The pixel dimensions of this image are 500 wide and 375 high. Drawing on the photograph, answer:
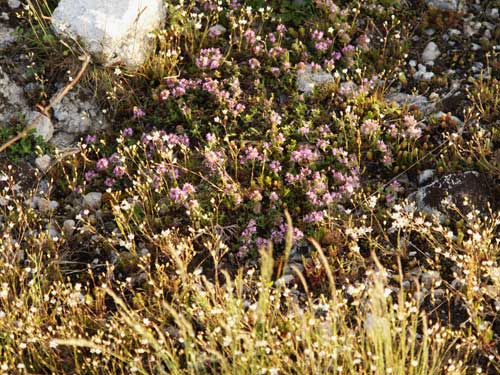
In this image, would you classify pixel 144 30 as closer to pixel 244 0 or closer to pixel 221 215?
pixel 244 0

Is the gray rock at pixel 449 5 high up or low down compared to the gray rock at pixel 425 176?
up

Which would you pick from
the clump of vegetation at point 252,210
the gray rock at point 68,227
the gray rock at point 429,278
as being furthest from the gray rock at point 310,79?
the gray rock at point 68,227

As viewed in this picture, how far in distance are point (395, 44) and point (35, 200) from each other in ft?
16.1

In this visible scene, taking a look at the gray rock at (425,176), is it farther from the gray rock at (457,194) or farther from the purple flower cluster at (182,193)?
the purple flower cluster at (182,193)

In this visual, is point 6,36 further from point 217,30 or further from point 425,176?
point 425,176

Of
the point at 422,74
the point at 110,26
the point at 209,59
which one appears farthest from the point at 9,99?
the point at 422,74

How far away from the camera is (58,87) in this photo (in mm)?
8148

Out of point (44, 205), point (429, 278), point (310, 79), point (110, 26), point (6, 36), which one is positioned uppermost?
point (110, 26)

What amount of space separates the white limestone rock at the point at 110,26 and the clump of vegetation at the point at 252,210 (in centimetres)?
24

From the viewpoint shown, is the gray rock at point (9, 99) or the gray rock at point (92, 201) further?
the gray rock at point (9, 99)

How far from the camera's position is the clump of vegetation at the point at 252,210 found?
230 inches

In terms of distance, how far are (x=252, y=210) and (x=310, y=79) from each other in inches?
82.3

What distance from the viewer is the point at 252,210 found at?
7.03 metres

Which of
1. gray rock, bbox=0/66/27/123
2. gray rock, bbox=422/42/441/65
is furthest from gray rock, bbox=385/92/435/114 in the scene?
gray rock, bbox=0/66/27/123
